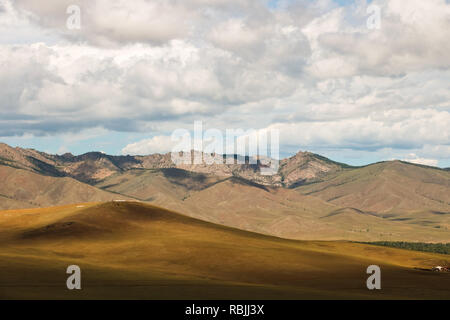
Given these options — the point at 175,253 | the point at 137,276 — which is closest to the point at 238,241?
the point at 175,253

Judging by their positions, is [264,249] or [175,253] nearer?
[175,253]
